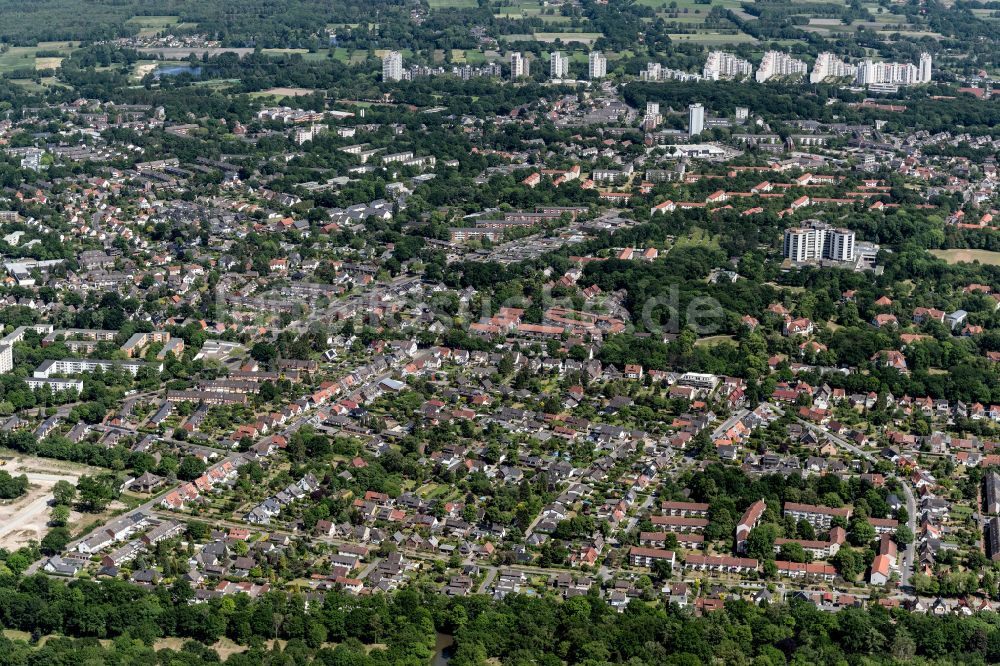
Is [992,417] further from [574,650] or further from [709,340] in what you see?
[574,650]

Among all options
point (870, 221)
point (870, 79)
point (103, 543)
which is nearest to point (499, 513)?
point (103, 543)

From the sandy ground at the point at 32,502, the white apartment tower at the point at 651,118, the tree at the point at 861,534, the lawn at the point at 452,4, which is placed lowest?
the sandy ground at the point at 32,502

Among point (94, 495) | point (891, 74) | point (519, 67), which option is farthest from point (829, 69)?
point (94, 495)

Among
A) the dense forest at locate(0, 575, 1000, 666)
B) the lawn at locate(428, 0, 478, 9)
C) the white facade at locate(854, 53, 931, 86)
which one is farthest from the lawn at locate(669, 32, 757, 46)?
the dense forest at locate(0, 575, 1000, 666)

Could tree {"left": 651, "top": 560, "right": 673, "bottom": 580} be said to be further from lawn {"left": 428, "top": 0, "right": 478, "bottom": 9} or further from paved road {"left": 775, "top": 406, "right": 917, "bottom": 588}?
lawn {"left": 428, "top": 0, "right": 478, "bottom": 9}

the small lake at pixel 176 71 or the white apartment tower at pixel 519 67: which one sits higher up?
the white apartment tower at pixel 519 67

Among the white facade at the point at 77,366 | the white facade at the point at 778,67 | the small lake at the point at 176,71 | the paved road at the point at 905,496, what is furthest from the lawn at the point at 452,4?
the paved road at the point at 905,496

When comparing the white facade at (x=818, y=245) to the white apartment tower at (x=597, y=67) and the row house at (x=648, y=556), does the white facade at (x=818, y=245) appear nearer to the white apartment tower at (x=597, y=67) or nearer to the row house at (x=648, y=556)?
the row house at (x=648, y=556)
